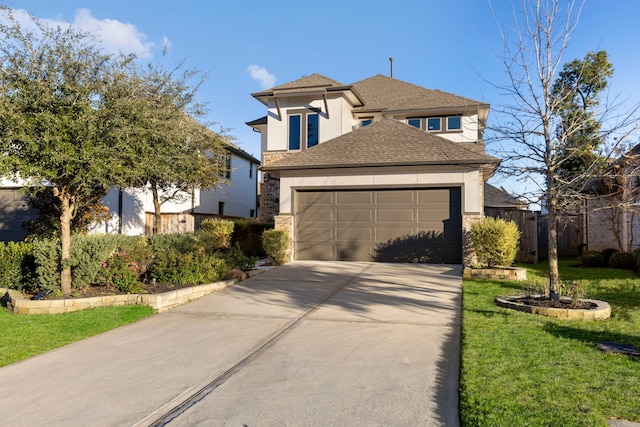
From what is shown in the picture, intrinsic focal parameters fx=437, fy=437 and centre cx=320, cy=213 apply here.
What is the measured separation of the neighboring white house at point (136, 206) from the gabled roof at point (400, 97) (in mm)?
8028

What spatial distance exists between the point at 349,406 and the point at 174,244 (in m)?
8.81

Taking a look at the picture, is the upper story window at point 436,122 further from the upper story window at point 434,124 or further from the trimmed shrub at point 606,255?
the trimmed shrub at point 606,255

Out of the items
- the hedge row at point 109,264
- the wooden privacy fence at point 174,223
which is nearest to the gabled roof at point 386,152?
the hedge row at point 109,264

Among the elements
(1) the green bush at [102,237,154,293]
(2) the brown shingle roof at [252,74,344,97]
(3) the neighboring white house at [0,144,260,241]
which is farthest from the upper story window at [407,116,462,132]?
(1) the green bush at [102,237,154,293]

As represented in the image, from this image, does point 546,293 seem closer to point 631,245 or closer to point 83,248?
point 83,248

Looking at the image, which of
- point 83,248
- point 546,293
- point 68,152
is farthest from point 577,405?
point 83,248

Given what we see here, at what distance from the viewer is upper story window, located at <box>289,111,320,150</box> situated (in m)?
20.2

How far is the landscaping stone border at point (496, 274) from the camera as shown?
10727 mm

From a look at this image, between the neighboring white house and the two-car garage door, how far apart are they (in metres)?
5.81

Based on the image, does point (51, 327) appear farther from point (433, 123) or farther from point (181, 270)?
point (433, 123)

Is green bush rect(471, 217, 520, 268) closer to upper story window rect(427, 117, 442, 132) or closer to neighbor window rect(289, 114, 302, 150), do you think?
upper story window rect(427, 117, 442, 132)

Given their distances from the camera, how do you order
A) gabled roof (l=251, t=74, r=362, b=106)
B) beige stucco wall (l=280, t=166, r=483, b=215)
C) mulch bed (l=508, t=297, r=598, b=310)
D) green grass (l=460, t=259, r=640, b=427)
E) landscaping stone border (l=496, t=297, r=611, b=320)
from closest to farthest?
green grass (l=460, t=259, r=640, b=427)
landscaping stone border (l=496, t=297, r=611, b=320)
mulch bed (l=508, t=297, r=598, b=310)
beige stucco wall (l=280, t=166, r=483, b=215)
gabled roof (l=251, t=74, r=362, b=106)

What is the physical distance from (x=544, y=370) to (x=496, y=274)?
6.80 m

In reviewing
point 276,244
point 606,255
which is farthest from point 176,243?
point 606,255
